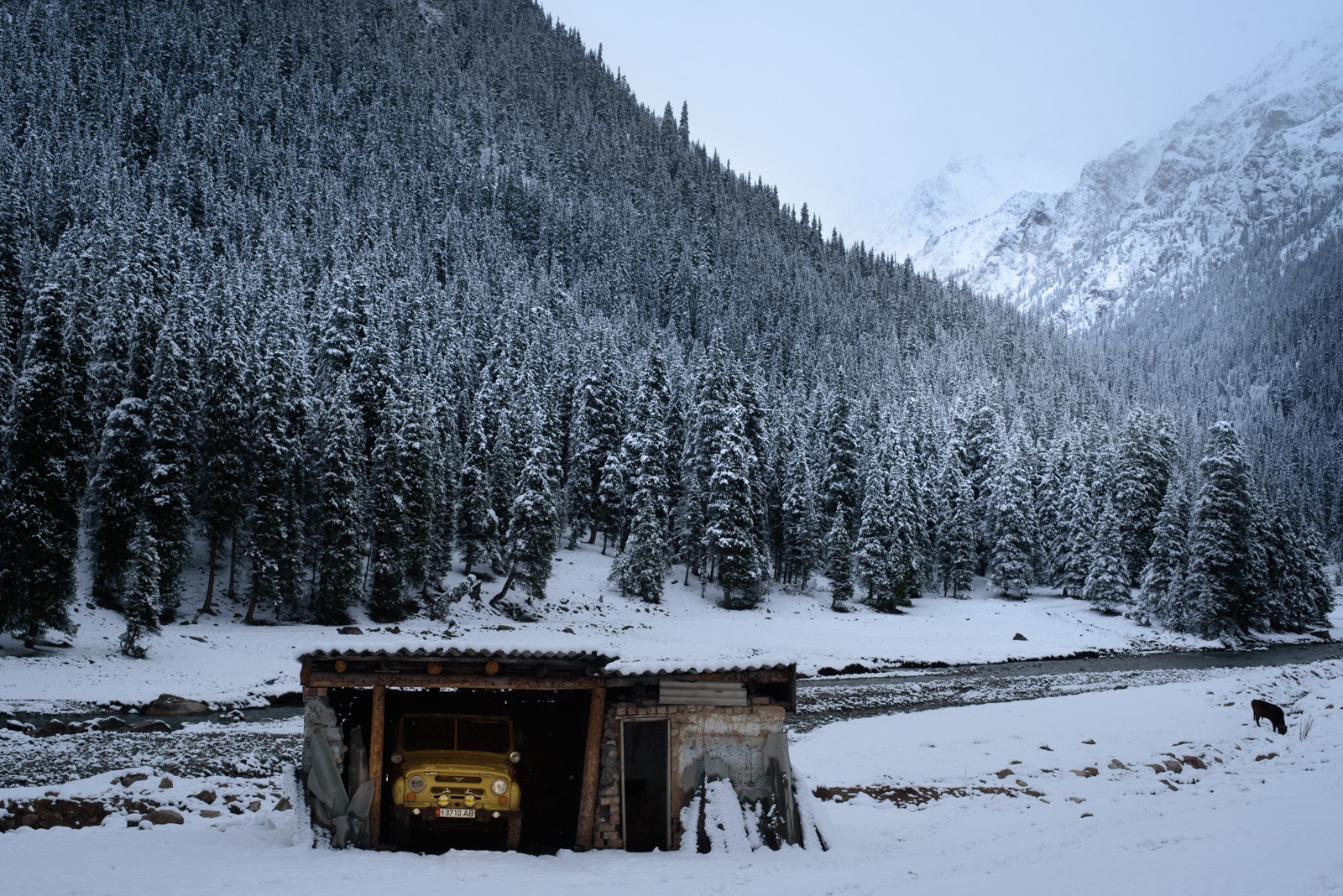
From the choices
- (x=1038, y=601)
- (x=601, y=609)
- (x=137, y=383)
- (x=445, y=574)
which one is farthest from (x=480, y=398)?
(x=1038, y=601)

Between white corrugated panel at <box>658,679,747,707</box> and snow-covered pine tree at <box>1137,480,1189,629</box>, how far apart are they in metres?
55.9

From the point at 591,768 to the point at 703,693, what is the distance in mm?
2312

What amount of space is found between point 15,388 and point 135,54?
7293 inches

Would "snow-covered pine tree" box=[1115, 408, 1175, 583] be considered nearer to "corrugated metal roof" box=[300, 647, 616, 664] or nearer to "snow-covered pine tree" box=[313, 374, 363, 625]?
"snow-covered pine tree" box=[313, 374, 363, 625]

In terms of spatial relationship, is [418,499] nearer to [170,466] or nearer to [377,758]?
[170,466]

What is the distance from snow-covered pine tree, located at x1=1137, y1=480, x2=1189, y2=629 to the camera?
194 feet

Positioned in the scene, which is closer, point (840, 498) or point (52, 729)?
point (52, 729)

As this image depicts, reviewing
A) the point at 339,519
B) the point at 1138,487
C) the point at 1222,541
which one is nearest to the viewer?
the point at 339,519

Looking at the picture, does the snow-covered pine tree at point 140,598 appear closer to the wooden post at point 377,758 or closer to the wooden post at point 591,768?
the wooden post at point 377,758

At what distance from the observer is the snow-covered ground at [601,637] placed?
31875 mm

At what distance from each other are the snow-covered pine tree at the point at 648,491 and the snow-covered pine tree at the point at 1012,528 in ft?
102

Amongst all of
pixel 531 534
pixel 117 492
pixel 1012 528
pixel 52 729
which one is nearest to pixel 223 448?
Answer: pixel 117 492

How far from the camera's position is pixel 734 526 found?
5869 cm

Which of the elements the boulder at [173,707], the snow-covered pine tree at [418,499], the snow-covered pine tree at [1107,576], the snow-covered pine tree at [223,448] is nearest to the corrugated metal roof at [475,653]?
the boulder at [173,707]
